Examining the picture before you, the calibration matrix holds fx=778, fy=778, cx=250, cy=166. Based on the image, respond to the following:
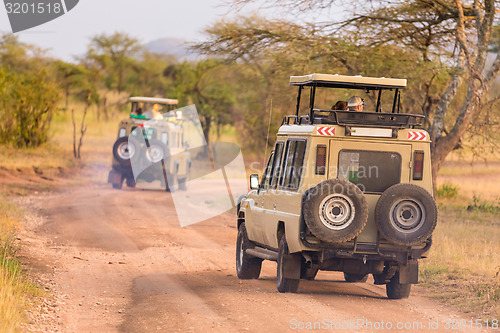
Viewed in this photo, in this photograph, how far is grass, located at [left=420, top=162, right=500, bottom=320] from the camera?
30.3ft

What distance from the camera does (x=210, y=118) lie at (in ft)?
150

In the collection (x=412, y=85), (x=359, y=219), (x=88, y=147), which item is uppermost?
(x=412, y=85)

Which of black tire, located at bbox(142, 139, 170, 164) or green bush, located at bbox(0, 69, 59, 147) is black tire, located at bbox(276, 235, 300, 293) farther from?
green bush, located at bbox(0, 69, 59, 147)

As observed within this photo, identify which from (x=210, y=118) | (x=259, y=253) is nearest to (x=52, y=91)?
(x=210, y=118)

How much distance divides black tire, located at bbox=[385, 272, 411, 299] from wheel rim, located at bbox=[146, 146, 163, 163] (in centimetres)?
1528

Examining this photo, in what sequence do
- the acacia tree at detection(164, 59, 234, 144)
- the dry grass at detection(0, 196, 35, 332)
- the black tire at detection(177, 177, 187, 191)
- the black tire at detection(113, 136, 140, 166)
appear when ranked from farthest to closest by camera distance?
the acacia tree at detection(164, 59, 234, 144), the black tire at detection(177, 177, 187, 191), the black tire at detection(113, 136, 140, 166), the dry grass at detection(0, 196, 35, 332)

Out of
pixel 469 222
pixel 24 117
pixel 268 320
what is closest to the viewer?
pixel 268 320

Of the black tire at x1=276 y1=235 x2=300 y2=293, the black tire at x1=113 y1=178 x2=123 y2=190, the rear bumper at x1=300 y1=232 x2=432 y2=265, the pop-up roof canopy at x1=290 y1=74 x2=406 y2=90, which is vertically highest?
the pop-up roof canopy at x1=290 y1=74 x2=406 y2=90

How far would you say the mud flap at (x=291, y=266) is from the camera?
29.5 ft

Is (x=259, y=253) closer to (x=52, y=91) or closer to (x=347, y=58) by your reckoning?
(x=347, y=58)

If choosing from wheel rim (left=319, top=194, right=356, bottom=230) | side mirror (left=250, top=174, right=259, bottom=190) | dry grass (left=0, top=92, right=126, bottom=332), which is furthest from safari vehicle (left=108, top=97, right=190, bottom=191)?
wheel rim (left=319, top=194, right=356, bottom=230)

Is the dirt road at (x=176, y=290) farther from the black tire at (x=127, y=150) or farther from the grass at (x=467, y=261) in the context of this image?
the black tire at (x=127, y=150)

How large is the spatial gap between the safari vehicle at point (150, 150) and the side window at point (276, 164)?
46.3 feet

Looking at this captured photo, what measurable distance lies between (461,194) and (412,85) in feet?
27.0
